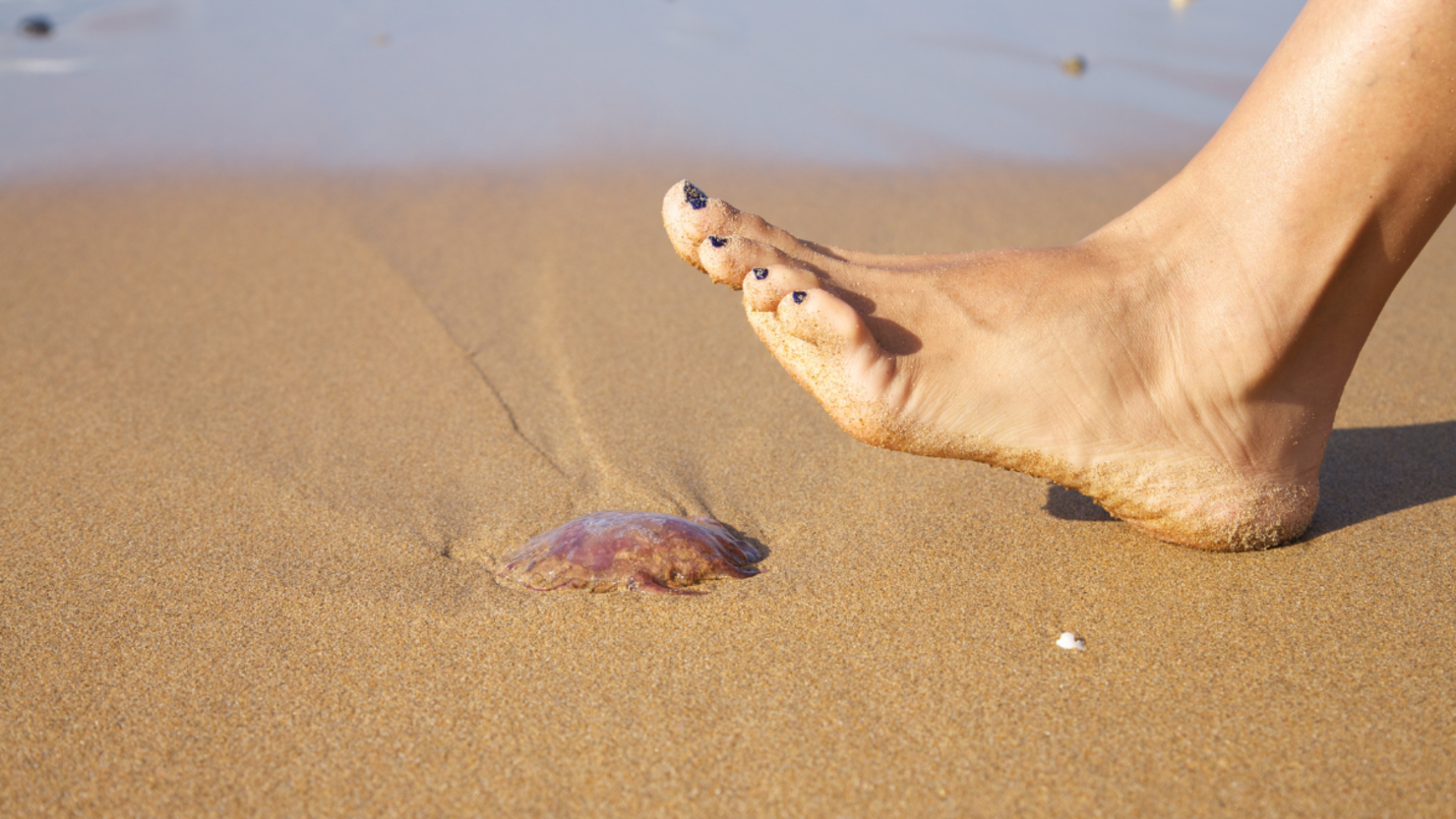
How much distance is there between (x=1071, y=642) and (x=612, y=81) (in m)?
4.50

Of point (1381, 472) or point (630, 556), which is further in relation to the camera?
point (1381, 472)

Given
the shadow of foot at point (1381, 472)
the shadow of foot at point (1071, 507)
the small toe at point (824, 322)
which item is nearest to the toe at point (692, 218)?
the small toe at point (824, 322)

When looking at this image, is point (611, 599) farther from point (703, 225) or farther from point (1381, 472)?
point (1381, 472)

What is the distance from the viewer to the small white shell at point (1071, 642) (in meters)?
1.47

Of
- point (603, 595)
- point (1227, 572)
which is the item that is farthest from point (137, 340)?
point (1227, 572)

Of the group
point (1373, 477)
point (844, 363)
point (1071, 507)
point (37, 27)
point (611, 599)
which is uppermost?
point (844, 363)

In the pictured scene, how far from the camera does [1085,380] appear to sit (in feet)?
5.68

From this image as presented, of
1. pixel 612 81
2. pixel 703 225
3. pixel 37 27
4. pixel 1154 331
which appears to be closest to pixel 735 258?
pixel 703 225

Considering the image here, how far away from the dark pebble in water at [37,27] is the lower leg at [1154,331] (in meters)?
5.86

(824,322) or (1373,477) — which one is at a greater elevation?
(824,322)

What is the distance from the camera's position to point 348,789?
1.24m

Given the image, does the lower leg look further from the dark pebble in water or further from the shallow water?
the dark pebble in water

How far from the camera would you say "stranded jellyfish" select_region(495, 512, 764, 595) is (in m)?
1.67

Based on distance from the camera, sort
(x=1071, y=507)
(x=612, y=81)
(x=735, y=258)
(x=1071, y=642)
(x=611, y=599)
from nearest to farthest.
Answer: (x=1071, y=642)
(x=611, y=599)
(x=735, y=258)
(x=1071, y=507)
(x=612, y=81)
